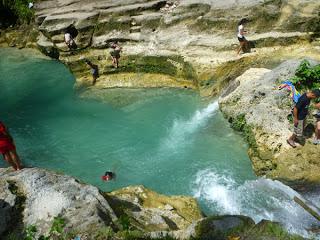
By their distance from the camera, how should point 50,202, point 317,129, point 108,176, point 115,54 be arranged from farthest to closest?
point 115,54, point 108,176, point 317,129, point 50,202

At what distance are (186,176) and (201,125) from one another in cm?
307

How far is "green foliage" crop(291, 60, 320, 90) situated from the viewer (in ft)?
44.8

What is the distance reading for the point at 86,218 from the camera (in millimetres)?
8070

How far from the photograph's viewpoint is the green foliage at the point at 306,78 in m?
13.7

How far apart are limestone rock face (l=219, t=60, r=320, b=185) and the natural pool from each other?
20.4 inches

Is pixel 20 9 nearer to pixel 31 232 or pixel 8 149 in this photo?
pixel 8 149

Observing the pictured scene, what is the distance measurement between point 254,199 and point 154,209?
3425 millimetres

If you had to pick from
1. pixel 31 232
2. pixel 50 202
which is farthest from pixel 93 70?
pixel 31 232

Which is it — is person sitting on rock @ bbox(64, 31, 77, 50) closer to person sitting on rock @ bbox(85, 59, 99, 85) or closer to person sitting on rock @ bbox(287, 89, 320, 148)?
person sitting on rock @ bbox(85, 59, 99, 85)

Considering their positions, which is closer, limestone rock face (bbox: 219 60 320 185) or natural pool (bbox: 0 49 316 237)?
limestone rock face (bbox: 219 60 320 185)

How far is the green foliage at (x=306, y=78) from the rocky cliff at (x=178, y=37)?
3454mm

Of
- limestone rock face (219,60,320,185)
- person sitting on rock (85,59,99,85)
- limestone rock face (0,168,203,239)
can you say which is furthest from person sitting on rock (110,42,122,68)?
limestone rock face (0,168,203,239)

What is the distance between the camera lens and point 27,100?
67.3ft

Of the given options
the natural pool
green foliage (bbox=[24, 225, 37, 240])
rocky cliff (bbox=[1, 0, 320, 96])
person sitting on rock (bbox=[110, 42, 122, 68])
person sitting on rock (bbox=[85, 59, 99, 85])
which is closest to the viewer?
green foliage (bbox=[24, 225, 37, 240])
